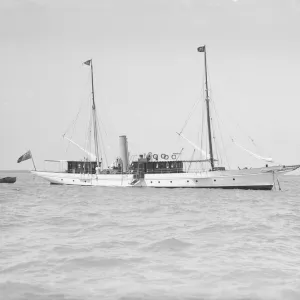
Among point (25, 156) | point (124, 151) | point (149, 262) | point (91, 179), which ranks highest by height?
point (124, 151)

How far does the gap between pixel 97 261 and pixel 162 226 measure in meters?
6.90

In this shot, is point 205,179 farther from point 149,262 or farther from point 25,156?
point 149,262

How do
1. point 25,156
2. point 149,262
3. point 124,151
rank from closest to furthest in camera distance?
point 149,262
point 124,151
point 25,156

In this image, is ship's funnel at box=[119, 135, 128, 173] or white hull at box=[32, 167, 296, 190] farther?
ship's funnel at box=[119, 135, 128, 173]

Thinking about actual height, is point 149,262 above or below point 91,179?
above

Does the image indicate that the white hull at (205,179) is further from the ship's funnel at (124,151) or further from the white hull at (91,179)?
the ship's funnel at (124,151)

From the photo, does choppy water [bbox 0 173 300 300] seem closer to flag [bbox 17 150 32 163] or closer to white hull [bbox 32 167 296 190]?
white hull [bbox 32 167 296 190]

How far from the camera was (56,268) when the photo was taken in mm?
9211

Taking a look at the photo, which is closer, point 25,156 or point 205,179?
point 205,179

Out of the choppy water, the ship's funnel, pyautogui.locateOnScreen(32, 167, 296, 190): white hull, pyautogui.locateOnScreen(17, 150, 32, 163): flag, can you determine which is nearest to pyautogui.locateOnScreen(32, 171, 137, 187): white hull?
pyautogui.locateOnScreen(32, 167, 296, 190): white hull

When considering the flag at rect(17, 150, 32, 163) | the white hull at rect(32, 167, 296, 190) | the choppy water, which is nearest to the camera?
the choppy water

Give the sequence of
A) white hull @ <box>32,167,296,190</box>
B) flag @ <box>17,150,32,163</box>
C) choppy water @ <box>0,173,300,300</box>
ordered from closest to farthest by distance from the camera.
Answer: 1. choppy water @ <box>0,173,300,300</box>
2. white hull @ <box>32,167,296,190</box>
3. flag @ <box>17,150,32,163</box>

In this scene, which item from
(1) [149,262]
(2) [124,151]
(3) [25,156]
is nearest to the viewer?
(1) [149,262]

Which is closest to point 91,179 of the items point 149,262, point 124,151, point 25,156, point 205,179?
point 124,151
